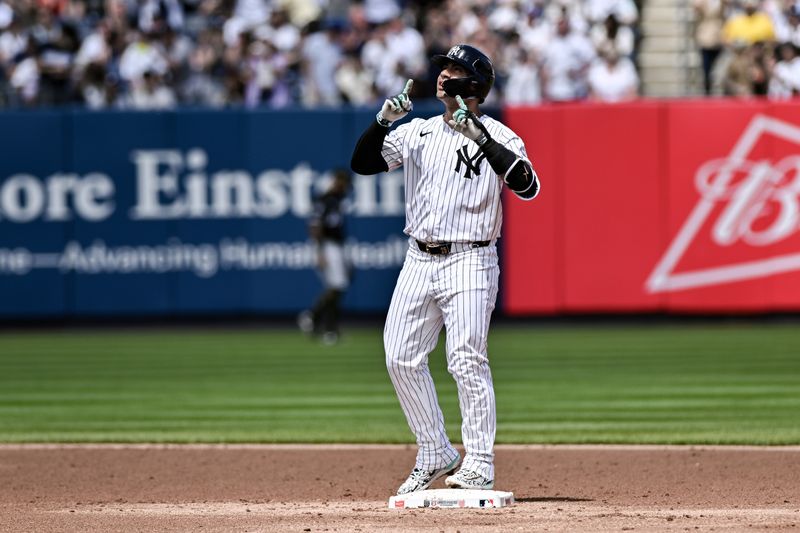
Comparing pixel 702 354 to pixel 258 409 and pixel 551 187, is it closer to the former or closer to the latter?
pixel 551 187

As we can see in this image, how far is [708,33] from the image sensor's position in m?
20.4

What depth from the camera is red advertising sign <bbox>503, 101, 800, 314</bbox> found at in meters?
19.5

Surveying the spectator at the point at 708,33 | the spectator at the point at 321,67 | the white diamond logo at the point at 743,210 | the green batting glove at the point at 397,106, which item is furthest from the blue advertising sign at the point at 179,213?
the green batting glove at the point at 397,106

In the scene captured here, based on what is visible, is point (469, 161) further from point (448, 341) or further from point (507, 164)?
point (448, 341)

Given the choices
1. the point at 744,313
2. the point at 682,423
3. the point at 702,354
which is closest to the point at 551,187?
the point at 744,313

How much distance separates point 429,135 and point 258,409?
18.0 ft

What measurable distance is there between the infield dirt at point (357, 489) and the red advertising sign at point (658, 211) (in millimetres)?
9904

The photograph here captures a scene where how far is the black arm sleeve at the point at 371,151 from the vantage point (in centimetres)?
737

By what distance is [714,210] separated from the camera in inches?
773

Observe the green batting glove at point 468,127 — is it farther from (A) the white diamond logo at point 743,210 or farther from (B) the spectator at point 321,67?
(B) the spectator at point 321,67

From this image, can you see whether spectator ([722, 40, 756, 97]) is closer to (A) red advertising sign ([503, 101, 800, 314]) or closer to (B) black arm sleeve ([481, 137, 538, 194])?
(A) red advertising sign ([503, 101, 800, 314])

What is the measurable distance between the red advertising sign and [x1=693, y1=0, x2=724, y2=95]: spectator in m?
1.20

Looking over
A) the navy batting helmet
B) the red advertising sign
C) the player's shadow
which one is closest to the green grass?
the red advertising sign

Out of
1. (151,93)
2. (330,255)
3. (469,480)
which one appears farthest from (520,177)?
(151,93)
